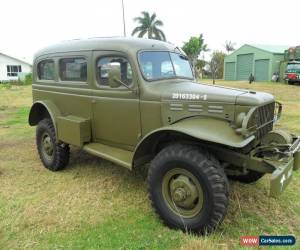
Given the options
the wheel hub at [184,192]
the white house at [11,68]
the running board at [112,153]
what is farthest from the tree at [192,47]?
the wheel hub at [184,192]

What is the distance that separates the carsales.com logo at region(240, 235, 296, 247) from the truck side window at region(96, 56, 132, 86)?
2307 millimetres

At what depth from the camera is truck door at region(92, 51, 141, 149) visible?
4336mm

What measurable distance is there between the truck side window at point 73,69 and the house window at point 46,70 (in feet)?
1.03

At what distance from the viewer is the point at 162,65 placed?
4.56 m

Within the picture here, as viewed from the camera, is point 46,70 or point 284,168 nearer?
point 284,168

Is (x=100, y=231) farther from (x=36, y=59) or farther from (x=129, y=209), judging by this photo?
(x=36, y=59)

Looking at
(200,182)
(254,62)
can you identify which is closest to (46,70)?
(200,182)

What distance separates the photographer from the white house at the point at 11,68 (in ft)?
145

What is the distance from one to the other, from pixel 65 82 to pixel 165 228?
2913 millimetres

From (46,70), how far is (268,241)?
177 inches

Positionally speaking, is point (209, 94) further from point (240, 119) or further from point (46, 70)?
point (46, 70)

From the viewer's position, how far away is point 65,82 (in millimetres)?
5445

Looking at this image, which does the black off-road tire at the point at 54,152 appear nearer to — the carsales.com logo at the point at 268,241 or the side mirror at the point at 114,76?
the side mirror at the point at 114,76

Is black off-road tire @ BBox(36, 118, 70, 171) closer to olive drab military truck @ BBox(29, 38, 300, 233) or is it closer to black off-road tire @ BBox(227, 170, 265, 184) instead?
olive drab military truck @ BBox(29, 38, 300, 233)
